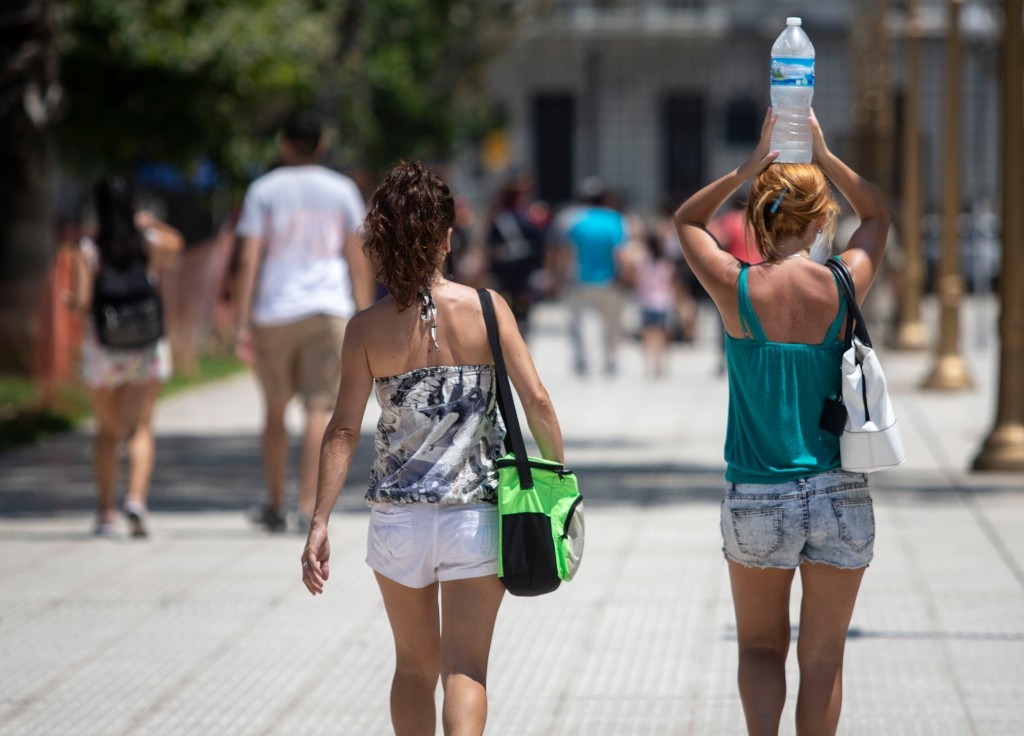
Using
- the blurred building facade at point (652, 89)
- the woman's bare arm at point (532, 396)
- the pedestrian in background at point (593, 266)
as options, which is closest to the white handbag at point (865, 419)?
the woman's bare arm at point (532, 396)

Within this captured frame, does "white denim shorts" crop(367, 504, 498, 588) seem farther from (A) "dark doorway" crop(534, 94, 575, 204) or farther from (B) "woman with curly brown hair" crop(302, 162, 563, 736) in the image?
(A) "dark doorway" crop(534, 94, 575, 204)

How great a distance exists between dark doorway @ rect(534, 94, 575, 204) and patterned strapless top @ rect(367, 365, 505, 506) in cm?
4239

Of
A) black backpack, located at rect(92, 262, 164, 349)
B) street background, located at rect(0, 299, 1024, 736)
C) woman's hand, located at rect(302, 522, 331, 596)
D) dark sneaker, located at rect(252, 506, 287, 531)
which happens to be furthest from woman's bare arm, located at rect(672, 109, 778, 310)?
dark sneaker, located at rect(252, 506, 287, 531)

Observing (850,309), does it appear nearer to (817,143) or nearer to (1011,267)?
(817,143)

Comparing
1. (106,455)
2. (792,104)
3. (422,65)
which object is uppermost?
(422,65)

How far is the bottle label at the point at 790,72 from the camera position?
4148 mm

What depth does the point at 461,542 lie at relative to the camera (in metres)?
3.97

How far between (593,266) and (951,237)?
3.45 metres

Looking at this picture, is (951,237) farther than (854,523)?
Yes

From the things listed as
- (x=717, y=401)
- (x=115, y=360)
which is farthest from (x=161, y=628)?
(x=717, y=401)

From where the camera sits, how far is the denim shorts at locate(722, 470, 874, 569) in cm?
406

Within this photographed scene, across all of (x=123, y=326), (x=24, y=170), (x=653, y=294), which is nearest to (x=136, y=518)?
(x=123, y=326)

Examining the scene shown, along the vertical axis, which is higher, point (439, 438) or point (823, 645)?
point (439, 438)

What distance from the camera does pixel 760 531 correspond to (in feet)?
13.4
